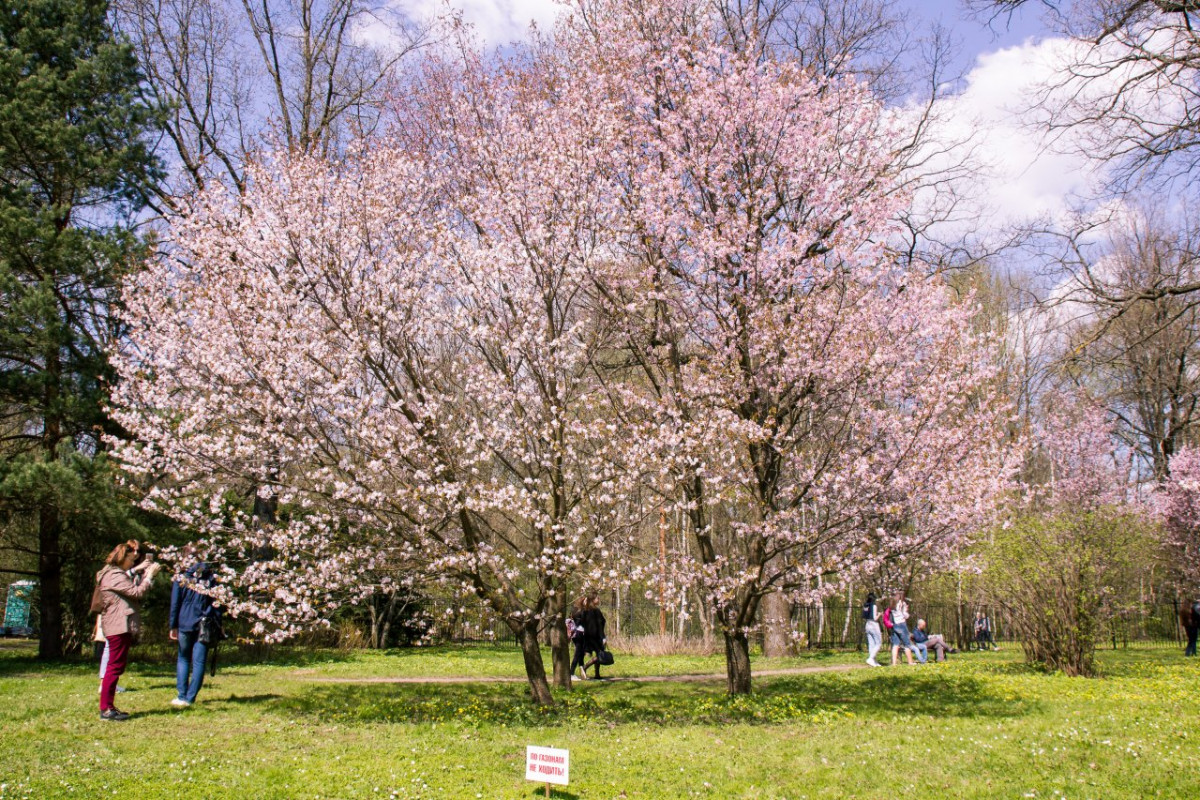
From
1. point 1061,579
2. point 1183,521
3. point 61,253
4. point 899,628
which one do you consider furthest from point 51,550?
point 1183,521

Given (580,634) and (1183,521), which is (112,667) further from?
(1183,521)

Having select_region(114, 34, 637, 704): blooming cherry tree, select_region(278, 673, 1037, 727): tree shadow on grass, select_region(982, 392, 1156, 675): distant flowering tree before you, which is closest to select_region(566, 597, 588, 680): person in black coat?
select_region(278, 673, 1037, 727): tree shadow on grass

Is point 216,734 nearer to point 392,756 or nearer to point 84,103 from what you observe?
point 392,756

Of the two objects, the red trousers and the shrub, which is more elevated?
the shrub

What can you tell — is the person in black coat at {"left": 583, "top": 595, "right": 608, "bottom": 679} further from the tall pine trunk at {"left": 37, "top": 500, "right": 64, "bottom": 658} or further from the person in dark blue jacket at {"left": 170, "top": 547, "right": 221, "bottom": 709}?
the tall pine trunk at {"left": 37, "top": 500, "right": 64, "bottom": 658}

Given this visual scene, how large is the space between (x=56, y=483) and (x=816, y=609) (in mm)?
19014

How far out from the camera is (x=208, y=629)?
26.3 feet

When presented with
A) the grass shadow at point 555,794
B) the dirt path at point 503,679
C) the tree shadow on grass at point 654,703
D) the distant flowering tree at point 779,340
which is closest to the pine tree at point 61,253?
the dirt path at point 503,679

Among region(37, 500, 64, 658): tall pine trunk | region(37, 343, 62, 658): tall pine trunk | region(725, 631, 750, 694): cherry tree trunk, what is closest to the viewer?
region(725, 631, 750, 694): cherry tree trunk

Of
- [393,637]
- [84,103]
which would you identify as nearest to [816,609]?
[393,637]

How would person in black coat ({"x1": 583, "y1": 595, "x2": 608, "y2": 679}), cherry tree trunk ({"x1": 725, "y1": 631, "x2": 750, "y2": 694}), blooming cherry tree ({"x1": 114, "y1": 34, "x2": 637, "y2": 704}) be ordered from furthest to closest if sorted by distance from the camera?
person in black coat ({"x1": 583, "y1": 595, "x2": 608, "y2": 679}) → cherry tree trunk ({"x1": 725, "y1": 631, "x2": 750, "y2": 694}) → blooming cherry tree ({"x1": 114, "y1": 34, "x2": 637, "y2": 704})

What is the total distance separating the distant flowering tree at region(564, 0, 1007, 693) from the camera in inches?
327

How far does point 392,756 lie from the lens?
19.2 ft

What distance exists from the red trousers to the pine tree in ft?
16.6
